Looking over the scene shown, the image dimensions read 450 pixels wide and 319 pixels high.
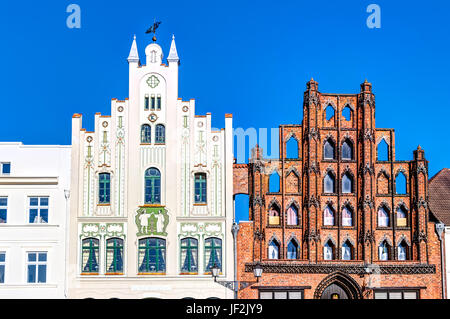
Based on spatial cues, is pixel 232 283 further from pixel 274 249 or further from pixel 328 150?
pixel 328 150

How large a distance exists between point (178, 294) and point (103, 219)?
5.41m

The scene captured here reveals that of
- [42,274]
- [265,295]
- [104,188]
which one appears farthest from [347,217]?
[42,274]

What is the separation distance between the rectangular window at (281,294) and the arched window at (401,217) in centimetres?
633

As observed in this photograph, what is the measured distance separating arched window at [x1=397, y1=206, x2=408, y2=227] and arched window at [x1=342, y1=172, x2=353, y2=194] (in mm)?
2714

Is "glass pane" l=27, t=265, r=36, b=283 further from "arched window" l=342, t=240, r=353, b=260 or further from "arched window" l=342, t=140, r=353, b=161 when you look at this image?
"arched window" l=342, t=140, r=353, b=161

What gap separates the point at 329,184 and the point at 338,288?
5382 millimetres

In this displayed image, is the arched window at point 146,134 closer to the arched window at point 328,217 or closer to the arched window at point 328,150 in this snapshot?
the arched window at point 328,150

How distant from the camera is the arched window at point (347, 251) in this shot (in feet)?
146

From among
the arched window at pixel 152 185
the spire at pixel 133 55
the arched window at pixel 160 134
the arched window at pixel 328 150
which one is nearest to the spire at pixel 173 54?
the spire at pixel 133 55

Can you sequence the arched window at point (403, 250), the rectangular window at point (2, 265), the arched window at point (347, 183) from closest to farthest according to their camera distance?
1. the rectangular window at point (2, 265)
2. the arched window at point (403, 250)
3. the arched window at point (347, 183)

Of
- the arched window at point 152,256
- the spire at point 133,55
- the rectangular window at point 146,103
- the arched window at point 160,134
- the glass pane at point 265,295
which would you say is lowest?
the glass pane at point 265,295

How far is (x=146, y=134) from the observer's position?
148ft

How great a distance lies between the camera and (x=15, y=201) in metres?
44.0
